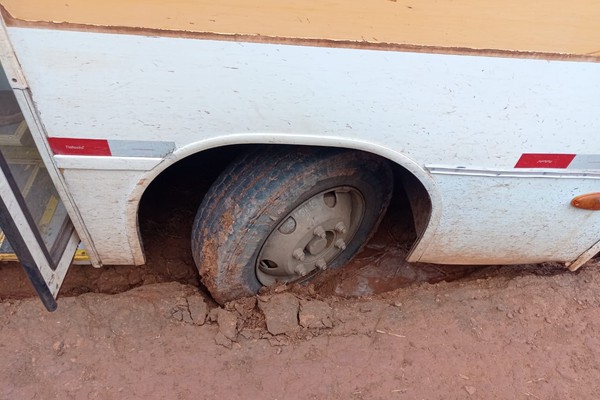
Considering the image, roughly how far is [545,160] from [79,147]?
191 cm

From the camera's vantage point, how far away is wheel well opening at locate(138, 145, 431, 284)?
121 inches

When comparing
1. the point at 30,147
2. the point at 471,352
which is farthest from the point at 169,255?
the point at 471,352

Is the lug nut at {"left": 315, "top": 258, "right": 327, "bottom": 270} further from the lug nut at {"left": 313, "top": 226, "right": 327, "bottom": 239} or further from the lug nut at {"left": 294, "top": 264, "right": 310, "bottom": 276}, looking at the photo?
the lug nut at {"left": 313, "top": 226, "right": 327, "bottom": 239}

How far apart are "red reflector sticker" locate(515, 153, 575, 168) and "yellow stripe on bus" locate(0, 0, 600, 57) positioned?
51cm

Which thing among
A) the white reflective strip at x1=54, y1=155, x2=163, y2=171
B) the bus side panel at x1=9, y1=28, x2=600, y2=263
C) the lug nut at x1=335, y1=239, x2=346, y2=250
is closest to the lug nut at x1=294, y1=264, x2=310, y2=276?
the lug nut at x1=335, y1=239, x2=346, y2=250

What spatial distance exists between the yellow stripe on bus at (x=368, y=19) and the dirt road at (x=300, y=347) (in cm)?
156

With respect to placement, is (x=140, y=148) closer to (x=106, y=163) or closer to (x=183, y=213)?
(x=106, y=163)

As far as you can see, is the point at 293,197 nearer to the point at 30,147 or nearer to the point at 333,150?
the point at 333,150

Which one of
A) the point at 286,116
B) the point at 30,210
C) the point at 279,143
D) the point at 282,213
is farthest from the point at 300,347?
the point at 30,210

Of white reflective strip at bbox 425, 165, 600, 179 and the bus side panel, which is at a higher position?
the bus side panel

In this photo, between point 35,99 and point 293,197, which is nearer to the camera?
point 35,99

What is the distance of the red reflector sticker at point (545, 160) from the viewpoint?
80.9 inches

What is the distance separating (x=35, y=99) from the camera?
1702 millimetres

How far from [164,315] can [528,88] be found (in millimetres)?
2038
